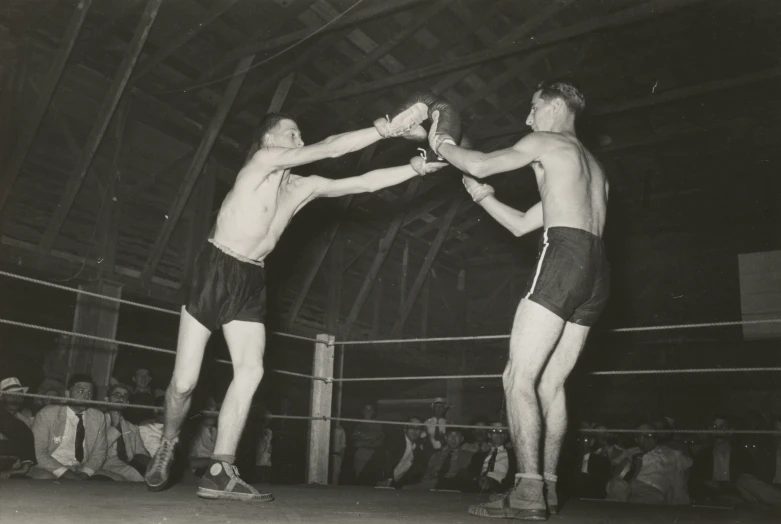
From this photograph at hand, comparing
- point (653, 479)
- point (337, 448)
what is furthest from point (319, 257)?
point (653, 479)

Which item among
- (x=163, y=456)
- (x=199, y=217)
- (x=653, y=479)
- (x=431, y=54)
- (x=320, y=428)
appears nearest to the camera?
(x=163, y=456)

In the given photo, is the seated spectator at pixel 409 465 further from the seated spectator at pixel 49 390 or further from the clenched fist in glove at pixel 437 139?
the clenched fist in glove at pixel 437 139

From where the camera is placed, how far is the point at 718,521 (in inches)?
101

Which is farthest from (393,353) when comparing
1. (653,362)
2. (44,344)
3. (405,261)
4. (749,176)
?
(749,176)

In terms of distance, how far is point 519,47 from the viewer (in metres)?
6.08

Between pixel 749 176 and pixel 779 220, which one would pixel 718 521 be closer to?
pixel 749 176

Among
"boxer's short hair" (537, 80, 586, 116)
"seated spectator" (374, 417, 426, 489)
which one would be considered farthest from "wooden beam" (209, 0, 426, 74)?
"seated spectator" (374, 417, 426, 489)

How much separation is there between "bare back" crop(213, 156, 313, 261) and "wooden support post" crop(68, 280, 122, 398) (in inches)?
154

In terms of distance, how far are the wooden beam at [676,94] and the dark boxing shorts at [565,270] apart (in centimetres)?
445

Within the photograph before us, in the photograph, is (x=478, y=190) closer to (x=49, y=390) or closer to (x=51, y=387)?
(x=49, y=390)

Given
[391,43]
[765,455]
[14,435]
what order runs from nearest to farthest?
[14,435] → [391,43] → [765,455]

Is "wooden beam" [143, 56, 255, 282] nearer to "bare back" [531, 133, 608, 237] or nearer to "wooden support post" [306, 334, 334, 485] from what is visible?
"wooden support post" [306, 334, 334, 485]

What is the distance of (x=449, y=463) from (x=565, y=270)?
598 cm

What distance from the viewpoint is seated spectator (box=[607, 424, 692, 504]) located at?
6.33 meters
